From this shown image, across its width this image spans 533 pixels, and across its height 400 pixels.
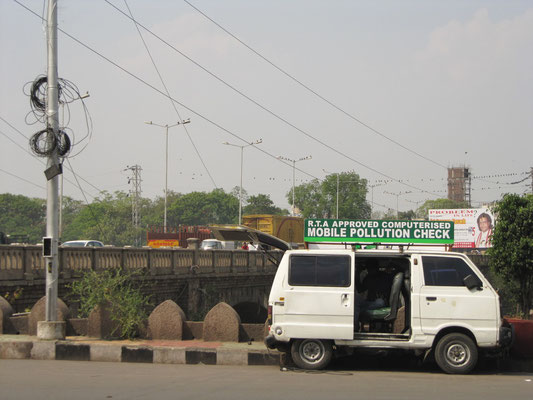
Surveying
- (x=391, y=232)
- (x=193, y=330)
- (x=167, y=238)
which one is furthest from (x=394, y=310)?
(x=167, y=238)

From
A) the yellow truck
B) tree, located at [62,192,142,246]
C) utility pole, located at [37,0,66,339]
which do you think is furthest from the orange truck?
tree, located at [62,192,142,246]

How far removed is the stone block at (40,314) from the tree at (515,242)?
408 inches

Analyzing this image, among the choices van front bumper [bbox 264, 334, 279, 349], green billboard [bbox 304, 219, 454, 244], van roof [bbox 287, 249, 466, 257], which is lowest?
van front bumper [bbox 264, 334, 279, 349]

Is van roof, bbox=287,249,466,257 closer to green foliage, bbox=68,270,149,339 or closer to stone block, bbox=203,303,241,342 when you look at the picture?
stone block, bbox=203,303,241,342

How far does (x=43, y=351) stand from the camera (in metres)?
11.3

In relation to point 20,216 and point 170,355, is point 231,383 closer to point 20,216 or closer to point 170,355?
point 170,355

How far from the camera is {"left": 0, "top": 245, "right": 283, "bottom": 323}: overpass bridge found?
17250 millimetres

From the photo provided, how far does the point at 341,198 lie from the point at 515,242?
253 ft

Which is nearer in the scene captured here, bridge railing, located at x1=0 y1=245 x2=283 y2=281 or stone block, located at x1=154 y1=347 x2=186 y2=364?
stone block, located at x1=154 y1=347 x2=186 y2=364

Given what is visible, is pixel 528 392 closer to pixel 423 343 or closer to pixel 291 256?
pixel 423 343

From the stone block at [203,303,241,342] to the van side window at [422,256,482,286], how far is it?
364 centimetres

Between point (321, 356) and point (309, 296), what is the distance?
0.99m

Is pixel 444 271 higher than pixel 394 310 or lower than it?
higher

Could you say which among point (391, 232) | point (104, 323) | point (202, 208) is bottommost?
point (104, 323)
